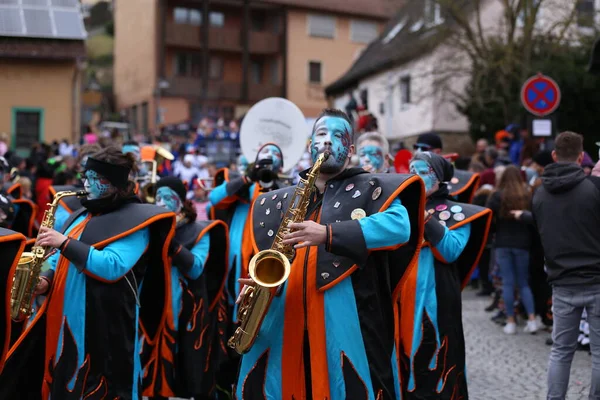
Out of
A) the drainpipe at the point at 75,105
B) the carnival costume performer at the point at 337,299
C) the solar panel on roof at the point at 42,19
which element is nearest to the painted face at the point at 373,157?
the carnival costume performer at the point at 337,299

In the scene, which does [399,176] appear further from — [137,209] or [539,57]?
[539,57]

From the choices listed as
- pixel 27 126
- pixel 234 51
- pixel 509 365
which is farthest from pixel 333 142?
pixel 234 51

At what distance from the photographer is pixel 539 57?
65.6 ft

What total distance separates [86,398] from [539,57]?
17632 mm

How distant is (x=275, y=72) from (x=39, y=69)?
2200cm

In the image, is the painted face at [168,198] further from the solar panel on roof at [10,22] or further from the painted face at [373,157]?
the solar panel on roof at [10,22]

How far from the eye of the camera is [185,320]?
20.3 ft

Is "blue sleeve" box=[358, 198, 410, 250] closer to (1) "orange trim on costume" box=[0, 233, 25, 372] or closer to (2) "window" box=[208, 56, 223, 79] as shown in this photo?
(1) "orange trim on costume" box=[0, 233, 25, 372]

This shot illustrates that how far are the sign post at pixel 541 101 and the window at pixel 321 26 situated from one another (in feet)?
109

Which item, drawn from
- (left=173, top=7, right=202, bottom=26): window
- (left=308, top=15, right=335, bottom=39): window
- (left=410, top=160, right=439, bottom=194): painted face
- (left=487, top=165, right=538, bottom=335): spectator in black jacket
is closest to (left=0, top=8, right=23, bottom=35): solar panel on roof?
(left=487, top=165, right=538, bottom=335): spectator in black jacket

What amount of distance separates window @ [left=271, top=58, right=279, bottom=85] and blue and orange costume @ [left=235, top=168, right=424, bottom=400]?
4025 cm

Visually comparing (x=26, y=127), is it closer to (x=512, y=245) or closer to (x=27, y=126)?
(x=27, y=126)

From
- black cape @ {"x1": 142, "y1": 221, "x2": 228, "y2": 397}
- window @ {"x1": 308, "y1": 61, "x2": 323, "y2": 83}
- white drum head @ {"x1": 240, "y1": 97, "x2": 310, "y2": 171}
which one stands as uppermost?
window @ {"x1": 308, "y1": 61, "x2": 323, "y2": 83}

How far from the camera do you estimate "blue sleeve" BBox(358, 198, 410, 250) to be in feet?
12.2
